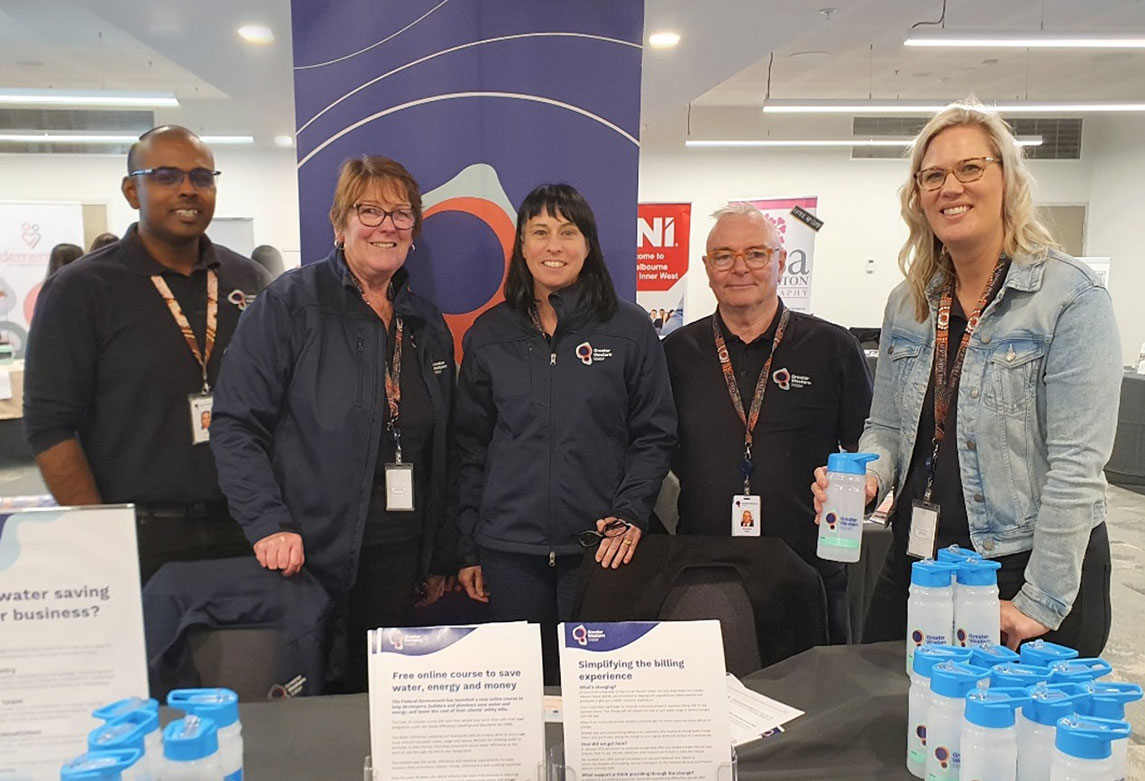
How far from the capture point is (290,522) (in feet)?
6.33

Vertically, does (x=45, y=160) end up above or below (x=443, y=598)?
above

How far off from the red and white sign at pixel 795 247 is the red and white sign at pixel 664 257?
0.78m

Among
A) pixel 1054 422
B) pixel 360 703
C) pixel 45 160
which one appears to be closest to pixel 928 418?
pixel 1054 422

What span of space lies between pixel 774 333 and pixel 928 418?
23.9 inches

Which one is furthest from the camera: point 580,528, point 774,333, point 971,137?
point 774,333

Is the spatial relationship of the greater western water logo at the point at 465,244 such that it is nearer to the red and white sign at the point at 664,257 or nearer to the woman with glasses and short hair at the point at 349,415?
the woman with glasses and short hair at the point at 349,415

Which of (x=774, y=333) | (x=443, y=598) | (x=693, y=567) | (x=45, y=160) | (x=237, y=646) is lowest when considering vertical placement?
(x=443, y=598)

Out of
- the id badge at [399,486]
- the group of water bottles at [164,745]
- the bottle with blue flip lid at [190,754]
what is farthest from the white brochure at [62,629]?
the id badge at [399,486]

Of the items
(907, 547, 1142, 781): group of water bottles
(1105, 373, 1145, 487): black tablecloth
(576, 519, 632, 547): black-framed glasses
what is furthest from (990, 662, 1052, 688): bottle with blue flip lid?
(1105, 373, 1145, 487): black tablecloth

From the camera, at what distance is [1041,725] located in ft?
3.19

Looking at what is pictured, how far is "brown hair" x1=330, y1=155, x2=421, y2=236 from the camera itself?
2.10 metres

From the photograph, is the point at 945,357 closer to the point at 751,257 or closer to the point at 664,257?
the point at 751,257

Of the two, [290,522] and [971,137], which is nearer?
[971,137]

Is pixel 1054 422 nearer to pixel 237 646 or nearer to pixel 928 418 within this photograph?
pixel 928 418
